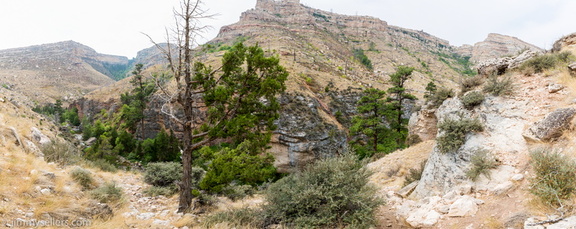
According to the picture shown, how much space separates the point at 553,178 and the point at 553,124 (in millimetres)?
1672

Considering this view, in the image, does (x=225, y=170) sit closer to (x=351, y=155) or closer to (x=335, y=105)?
(x=351, y=155)

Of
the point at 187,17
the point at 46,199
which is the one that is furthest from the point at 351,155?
the point at 46,199

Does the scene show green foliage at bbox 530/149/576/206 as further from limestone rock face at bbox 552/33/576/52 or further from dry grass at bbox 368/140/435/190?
limestone rock face at bbox 552/33/576/52

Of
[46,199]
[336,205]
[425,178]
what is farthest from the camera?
[425,178]

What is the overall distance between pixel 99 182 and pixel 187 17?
634 centimetres

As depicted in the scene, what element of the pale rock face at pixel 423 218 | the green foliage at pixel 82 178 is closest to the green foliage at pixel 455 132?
the pale rock face at pixel 423 218

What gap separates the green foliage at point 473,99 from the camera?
22.0ft

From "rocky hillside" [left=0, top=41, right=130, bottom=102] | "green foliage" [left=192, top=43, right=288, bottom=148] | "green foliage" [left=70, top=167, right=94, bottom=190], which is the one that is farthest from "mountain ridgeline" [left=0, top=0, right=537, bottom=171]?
"green foliage" [left=70, top=167, right=94, bottom=190]

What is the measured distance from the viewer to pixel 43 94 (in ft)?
214

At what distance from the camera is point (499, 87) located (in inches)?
261

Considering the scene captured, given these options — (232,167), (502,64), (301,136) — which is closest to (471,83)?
(502,64)

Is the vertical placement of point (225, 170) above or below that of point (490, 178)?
below

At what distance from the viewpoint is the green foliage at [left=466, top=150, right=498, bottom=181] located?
16.4 ft

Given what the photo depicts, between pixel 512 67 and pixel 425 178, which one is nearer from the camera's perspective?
pixel 425 178
